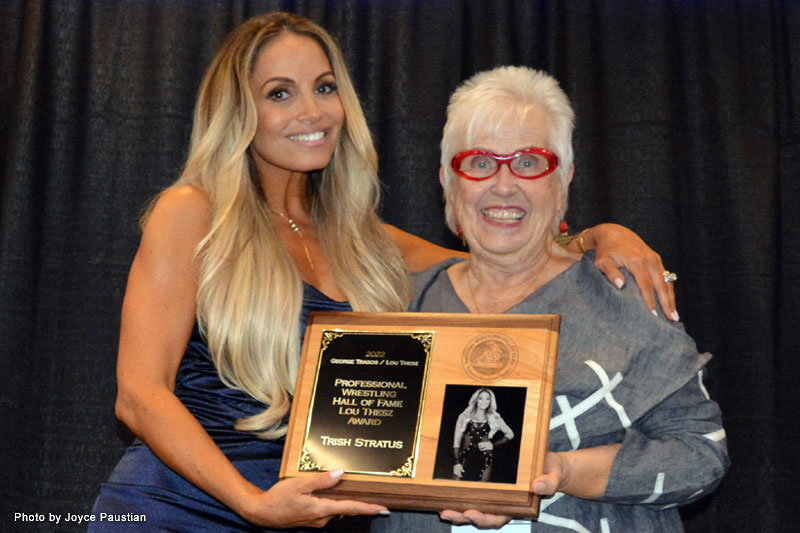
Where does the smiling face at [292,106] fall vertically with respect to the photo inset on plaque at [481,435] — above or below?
above

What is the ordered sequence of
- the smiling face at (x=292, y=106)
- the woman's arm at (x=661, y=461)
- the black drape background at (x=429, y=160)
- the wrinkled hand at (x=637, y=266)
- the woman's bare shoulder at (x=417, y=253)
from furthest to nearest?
1. the black drape background at (x=429, y=160)
2. the woman's bare shoulder at (x=417, y=253)
3. the smiling face at (x=292, y=106)
4. the wrinkled hand at (x=637, y=266)
5. the woman's arm at (x=661, y=461)

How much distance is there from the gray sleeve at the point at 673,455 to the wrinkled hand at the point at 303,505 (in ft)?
1.71

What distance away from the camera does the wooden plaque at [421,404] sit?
188 centimetres

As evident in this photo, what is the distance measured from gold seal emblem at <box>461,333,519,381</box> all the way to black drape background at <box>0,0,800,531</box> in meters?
Answer: 1.46

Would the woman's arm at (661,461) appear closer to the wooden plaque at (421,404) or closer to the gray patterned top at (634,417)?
the gray patterned top at (634,417)

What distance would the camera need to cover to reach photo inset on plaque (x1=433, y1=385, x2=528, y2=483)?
1872 millimetres

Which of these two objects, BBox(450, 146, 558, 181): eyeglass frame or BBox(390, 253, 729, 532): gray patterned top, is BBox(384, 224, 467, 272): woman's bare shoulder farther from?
BBox(390, 253, 729, 532): gray patterned top

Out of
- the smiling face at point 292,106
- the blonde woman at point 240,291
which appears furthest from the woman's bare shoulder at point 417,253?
the smiling face at point 292,106

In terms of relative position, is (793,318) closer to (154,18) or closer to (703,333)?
(703,333)

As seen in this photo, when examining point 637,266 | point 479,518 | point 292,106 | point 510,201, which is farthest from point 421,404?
point 292,106

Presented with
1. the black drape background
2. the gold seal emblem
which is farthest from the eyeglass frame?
the black drape background

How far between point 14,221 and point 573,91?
2.10 m

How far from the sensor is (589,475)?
1979mm

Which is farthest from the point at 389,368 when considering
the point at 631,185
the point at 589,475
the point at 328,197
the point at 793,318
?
the point at 793,318
